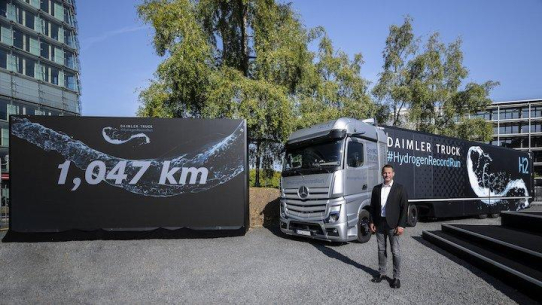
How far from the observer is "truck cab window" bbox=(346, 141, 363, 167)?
8419 millimetres

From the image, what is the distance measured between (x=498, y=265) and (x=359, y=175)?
11.6ft

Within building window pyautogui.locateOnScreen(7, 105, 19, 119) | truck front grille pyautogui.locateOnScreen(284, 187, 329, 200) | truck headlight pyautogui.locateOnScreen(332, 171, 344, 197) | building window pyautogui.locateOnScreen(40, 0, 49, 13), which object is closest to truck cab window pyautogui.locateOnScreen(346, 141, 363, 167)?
truck headlight pyautogui.locateOnScreen(332, 171, 344, 197)

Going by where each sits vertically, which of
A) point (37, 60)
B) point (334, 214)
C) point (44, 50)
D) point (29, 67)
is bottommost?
point (334, 214)

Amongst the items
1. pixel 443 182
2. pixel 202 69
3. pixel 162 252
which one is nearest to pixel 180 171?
pixel 162 252

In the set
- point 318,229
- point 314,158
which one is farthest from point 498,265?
point 314,158

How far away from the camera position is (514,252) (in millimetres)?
6391

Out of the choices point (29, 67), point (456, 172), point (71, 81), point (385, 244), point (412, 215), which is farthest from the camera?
point (71, 81)

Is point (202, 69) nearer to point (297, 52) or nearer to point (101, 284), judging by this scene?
point (297, 52)

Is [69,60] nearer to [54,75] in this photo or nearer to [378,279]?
[54,75]

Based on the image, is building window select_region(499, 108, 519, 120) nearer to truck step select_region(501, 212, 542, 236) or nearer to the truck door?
truck step select_region(501, 212, 542, 236)

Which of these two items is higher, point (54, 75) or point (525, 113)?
point (54, 75)

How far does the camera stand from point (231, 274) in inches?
248

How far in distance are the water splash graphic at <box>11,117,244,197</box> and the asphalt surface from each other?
4.95 feet

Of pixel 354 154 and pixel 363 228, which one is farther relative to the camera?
pixel 363 228
